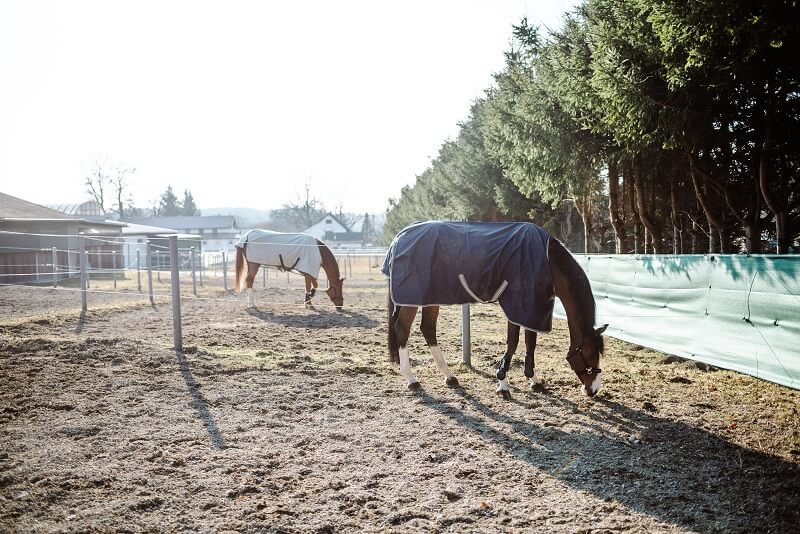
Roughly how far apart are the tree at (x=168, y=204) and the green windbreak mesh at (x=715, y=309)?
329ft

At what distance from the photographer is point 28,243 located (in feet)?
77.7

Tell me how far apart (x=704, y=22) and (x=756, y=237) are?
530 cm

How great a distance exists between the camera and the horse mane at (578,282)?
5.39 m

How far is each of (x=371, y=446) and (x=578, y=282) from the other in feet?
9.07

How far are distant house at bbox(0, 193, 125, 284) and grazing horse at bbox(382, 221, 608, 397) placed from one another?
1824 cm

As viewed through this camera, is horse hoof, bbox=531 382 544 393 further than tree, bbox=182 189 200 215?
No

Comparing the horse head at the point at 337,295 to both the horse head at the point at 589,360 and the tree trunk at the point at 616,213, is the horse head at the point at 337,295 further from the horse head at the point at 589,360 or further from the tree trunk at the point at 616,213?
the horse head at the point at 589,360

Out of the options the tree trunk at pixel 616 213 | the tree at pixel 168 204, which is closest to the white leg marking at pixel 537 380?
the tree trunk at pixel 616 213

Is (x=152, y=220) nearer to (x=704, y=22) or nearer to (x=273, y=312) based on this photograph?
(x=273, y=312)

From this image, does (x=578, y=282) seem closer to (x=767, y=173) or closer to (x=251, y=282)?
(x=767, y=173)

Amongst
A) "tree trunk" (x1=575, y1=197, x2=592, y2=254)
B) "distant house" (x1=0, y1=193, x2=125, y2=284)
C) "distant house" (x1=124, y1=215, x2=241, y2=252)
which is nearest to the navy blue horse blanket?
"tree trunk" (x1=575, y1=197, x2=592, y2=254)

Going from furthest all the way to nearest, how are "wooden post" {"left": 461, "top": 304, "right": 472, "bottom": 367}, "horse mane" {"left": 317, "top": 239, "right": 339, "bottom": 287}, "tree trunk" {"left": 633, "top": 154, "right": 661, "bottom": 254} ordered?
"horse mane" {"left": 317, "top": 239, "right": 339, "bottom": 287}
"tree trunk" {"left": 633, "top": 154, "right": 661, "bottom": 254}
"wooden post" {"left": 461, "top": 304, "right": 472, "bottom": 367}

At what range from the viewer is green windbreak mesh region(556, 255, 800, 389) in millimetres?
5387

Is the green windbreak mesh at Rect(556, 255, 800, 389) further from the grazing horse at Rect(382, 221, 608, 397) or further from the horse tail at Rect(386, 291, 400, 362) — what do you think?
the horse tail at Rect(386, 291, 400, 362)
